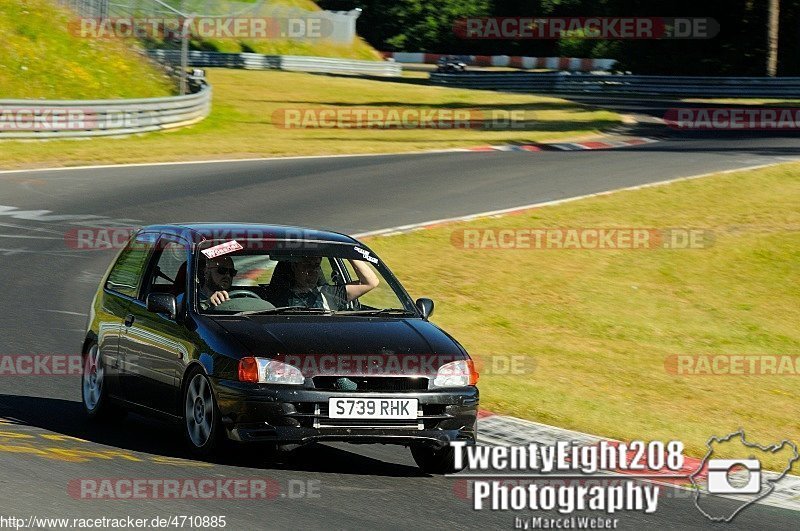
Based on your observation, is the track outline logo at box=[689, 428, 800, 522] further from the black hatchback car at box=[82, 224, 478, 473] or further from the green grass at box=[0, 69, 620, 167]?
the green grass at box=[0, 69, 620, 167]

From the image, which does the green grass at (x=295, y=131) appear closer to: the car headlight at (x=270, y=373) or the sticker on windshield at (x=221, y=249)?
the sticker on windshield at (x=221, y=249)

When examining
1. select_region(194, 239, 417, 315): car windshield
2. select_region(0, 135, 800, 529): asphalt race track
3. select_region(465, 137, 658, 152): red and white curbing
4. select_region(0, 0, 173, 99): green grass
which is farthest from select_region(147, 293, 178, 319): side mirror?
select_region(0, 0, 173, 99): green grass

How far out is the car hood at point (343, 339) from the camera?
7.98 metres

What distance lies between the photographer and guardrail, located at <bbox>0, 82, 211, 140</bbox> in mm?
30750

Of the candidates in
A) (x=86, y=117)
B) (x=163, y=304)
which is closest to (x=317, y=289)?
(x=163, y=304)

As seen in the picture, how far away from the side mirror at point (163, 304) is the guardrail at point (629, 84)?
146 feet

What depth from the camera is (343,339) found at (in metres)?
8.15

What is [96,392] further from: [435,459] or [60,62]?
[60,62]

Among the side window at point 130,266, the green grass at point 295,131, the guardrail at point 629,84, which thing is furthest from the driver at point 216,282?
the guardrail at point 629,84

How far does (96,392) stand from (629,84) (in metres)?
48.6

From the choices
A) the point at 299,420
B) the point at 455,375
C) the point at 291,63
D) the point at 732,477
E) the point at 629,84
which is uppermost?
the point at 455,375

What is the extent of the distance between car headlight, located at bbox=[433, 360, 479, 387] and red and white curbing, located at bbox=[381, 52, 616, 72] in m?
60.1

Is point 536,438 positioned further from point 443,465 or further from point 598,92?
point 598,92

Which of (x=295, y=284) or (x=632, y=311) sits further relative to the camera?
(x=632, y=311)
